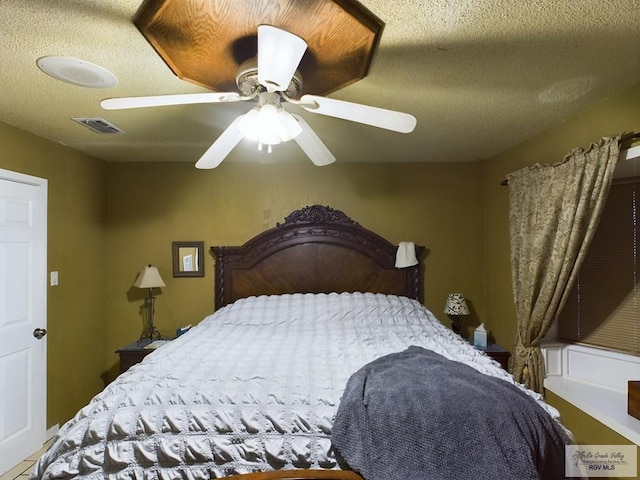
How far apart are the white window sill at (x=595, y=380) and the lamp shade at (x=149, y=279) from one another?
3.22 meters

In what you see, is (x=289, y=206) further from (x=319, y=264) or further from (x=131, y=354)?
(x=131, y=354)

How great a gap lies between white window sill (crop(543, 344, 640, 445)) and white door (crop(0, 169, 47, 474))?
368 cm

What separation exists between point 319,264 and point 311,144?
6.02ft

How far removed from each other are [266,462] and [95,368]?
283 cm

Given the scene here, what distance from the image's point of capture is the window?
88.0 inches

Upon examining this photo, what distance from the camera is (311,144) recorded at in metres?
1.79

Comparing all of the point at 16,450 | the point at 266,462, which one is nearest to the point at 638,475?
the point at 266,462

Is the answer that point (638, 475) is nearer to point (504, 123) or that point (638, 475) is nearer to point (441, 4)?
point (504, 123)

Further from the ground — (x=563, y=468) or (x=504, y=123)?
(x=504, y=123)

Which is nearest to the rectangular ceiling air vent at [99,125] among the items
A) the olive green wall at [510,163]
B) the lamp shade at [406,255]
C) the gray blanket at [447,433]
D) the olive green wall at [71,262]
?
the olive green wall at [71,262]

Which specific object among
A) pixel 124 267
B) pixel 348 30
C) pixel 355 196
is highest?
pixel 348 30

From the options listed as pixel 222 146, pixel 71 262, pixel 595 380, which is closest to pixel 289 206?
pixel 222 146

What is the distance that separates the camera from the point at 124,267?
11.8ft

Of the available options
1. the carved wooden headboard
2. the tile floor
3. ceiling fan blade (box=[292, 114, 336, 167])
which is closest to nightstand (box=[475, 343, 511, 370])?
the carved wooden headboard
